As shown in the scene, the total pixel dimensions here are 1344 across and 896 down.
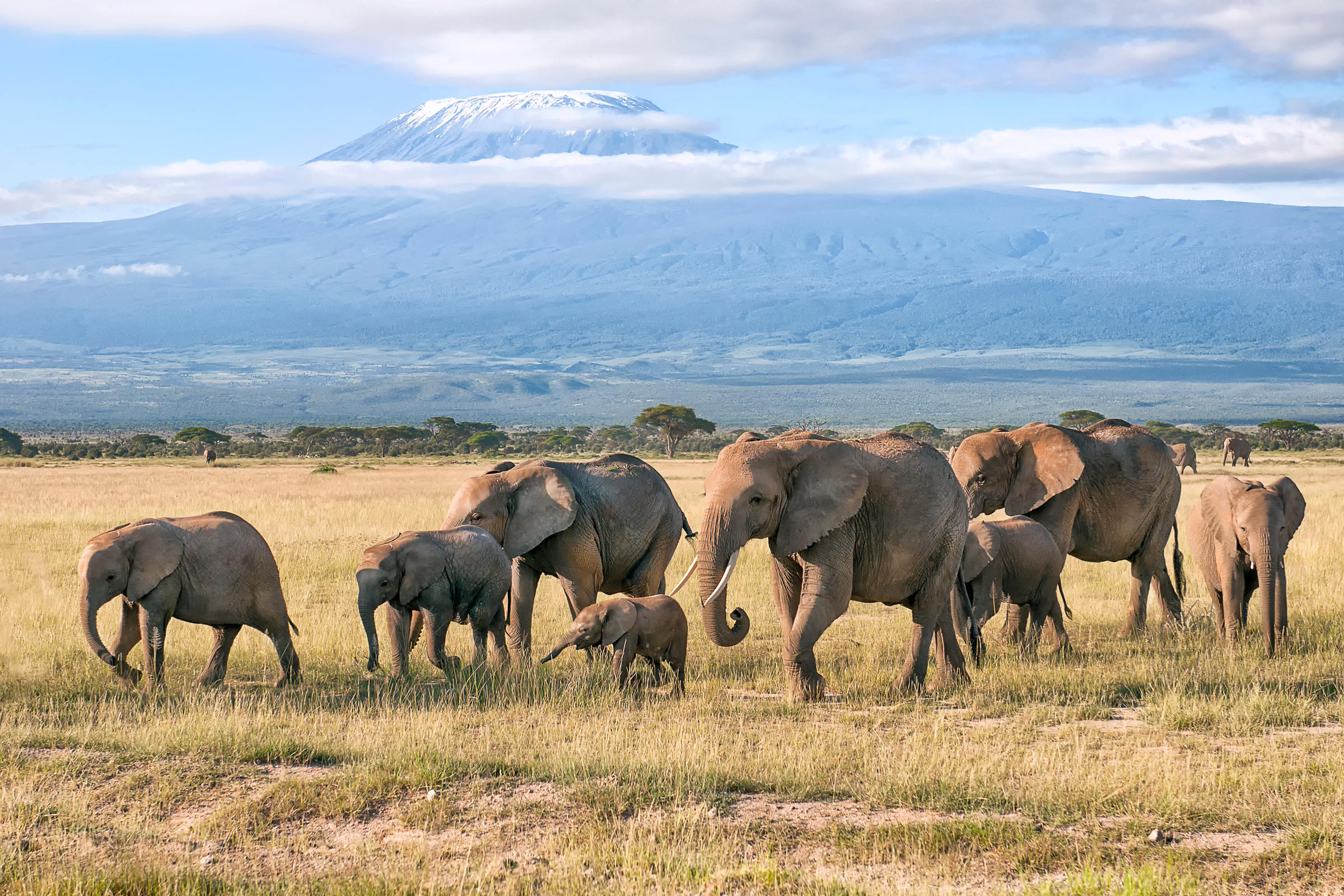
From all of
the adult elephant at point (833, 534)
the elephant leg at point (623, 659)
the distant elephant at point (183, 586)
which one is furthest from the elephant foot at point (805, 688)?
the distant elephant at point (183, 586)

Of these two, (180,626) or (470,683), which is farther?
(180,626)

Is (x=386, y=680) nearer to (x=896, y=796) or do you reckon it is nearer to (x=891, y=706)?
(x=891, y=706)

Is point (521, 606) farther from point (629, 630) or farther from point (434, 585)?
point (629, 630)

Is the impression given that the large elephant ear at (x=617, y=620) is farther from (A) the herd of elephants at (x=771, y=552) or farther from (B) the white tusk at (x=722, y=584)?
(B) the white tusk at (x=722, y=584)

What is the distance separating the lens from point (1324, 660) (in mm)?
12109

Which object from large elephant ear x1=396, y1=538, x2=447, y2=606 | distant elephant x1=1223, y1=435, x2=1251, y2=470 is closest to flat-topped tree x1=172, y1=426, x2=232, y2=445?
distant elephant x1=1223, y1=435, x2=1251, y2=470

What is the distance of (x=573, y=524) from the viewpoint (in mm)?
12617

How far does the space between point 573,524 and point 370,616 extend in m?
2.20

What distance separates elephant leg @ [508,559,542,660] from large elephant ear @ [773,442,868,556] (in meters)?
3.17

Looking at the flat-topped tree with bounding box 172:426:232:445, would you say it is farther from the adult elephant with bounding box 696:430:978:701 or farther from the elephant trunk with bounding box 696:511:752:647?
the elephant trunk with bounding box 696:511:752:647

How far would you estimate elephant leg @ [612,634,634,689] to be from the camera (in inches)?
424

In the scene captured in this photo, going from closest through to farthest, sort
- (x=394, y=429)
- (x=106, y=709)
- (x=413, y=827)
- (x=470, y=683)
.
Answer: (x=413, y=827), (x=106, y=709), (x=470, y=683), (x=394, y=429)

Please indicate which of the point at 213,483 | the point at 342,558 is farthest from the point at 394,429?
the point at 342,558

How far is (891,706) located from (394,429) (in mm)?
65515
